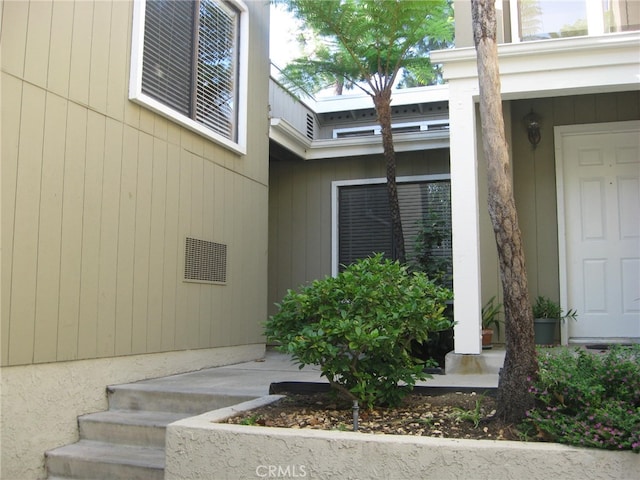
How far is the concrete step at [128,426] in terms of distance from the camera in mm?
3990

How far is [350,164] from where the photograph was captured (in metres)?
8.75

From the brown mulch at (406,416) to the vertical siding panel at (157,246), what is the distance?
177 centimetres

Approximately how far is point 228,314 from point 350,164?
11.0ft

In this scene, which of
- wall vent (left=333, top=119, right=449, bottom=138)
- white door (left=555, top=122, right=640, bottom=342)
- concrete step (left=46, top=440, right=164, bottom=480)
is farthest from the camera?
wall vent (left=333, top=119, right=449, bottom=138)

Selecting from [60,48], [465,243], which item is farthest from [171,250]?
[465,243]

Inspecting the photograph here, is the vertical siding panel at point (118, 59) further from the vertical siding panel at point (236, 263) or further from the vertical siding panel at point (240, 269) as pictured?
the vertical siding panel at point (240, 269)

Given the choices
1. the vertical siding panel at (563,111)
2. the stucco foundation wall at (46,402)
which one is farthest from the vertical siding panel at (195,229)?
the vertical siding panel at (563,111)

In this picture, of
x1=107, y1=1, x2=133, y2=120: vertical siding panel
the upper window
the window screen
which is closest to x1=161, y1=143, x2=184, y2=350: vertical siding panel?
the window screen

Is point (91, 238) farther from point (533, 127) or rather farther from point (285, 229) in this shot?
point (533, 127)

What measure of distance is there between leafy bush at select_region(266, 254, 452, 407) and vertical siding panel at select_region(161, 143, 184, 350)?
6.81 ft

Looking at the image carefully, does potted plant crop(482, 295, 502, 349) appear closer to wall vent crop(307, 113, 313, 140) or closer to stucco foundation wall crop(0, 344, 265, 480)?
stucco foundation wall crop(0, 344, 265, 480)

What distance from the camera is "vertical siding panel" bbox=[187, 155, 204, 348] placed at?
5754 millimetres

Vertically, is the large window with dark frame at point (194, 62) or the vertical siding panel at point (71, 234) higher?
the large window with dark frame at point (194, 62)

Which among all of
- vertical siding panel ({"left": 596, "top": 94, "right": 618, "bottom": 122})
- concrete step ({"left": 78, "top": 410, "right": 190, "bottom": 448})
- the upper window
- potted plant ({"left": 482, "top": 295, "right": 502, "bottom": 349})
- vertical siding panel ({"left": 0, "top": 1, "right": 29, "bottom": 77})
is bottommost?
concrete step ({"left": 78, "top": 410, "right": 190, "bottom": 448})
